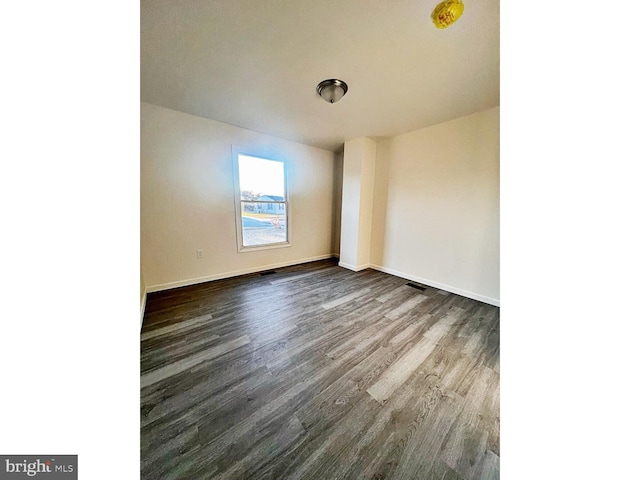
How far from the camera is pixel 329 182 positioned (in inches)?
163

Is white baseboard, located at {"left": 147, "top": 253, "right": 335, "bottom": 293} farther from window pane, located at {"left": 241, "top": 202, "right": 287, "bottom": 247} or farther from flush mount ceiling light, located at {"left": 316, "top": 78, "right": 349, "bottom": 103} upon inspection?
flush mount ceiling light, located at {"left": 316, "top": 78, "right": 349, "bottom": 103}

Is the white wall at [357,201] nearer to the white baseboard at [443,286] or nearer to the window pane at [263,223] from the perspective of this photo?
the white baseboard at [443,286]

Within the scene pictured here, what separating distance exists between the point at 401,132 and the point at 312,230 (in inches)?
87.2

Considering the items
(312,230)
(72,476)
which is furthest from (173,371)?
(312,230)

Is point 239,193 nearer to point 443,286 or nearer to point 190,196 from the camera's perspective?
point 190,196

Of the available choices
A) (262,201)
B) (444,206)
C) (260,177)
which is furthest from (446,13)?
(262,201)

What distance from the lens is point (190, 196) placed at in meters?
2.72
